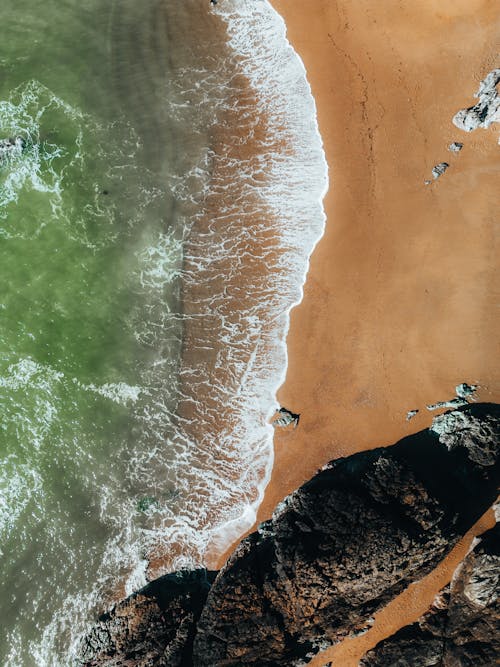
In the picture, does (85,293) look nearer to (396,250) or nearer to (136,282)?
(136,282)

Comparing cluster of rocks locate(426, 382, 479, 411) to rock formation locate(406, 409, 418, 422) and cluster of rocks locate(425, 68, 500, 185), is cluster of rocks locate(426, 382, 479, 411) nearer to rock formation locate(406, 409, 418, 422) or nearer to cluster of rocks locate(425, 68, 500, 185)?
rock formation locate(406, 409, 418, 422)

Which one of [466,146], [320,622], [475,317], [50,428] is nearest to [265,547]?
[320,622]

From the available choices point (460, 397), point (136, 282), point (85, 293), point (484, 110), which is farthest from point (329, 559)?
point (484, 110)

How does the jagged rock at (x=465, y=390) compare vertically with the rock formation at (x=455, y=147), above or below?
below

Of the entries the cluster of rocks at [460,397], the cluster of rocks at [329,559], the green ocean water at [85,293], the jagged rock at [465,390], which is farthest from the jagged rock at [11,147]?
the jagged rock at [465,390]

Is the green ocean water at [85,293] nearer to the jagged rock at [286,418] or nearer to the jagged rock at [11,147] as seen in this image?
the jagged rock at [11,147]

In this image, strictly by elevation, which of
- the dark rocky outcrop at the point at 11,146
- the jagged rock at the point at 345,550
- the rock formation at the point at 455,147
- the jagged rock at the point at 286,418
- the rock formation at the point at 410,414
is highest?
the dark rocky outcrop at the point at 11,146

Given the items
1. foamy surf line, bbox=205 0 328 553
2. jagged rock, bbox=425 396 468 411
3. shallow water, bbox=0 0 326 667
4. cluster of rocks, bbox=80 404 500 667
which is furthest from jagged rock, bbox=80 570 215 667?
jagged rock, bbox=425 396 468 411
